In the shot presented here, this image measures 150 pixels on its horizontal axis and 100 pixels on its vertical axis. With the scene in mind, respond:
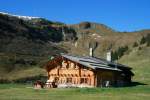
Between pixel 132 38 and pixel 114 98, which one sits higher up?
pixel 132 38

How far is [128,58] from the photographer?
11369 cm

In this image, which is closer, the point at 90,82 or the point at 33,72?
the point at 90,82

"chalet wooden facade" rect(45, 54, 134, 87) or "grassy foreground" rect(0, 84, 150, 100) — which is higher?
"chalet wooden facade" rect(45, 54, 134, 87)

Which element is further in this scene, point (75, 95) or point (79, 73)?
point (79, 73)

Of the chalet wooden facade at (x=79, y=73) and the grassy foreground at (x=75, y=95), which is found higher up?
the chalet wooden facade at (x=79, y=73)

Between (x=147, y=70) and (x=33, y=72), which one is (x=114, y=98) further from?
(x=33, y=72)

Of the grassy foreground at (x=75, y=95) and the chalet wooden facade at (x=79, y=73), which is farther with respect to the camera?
the chalet wooden facade at (x=79, y=73)

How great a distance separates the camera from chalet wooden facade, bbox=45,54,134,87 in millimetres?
66188

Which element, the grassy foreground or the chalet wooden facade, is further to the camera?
the chalet wooden facade

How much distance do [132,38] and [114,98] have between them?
140795 mm

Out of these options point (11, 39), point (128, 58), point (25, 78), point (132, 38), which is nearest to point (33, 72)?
point (25, 78)

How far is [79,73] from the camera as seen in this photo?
67375 mm

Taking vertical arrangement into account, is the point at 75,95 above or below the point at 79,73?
below

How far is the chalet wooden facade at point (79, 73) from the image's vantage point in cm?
6619
